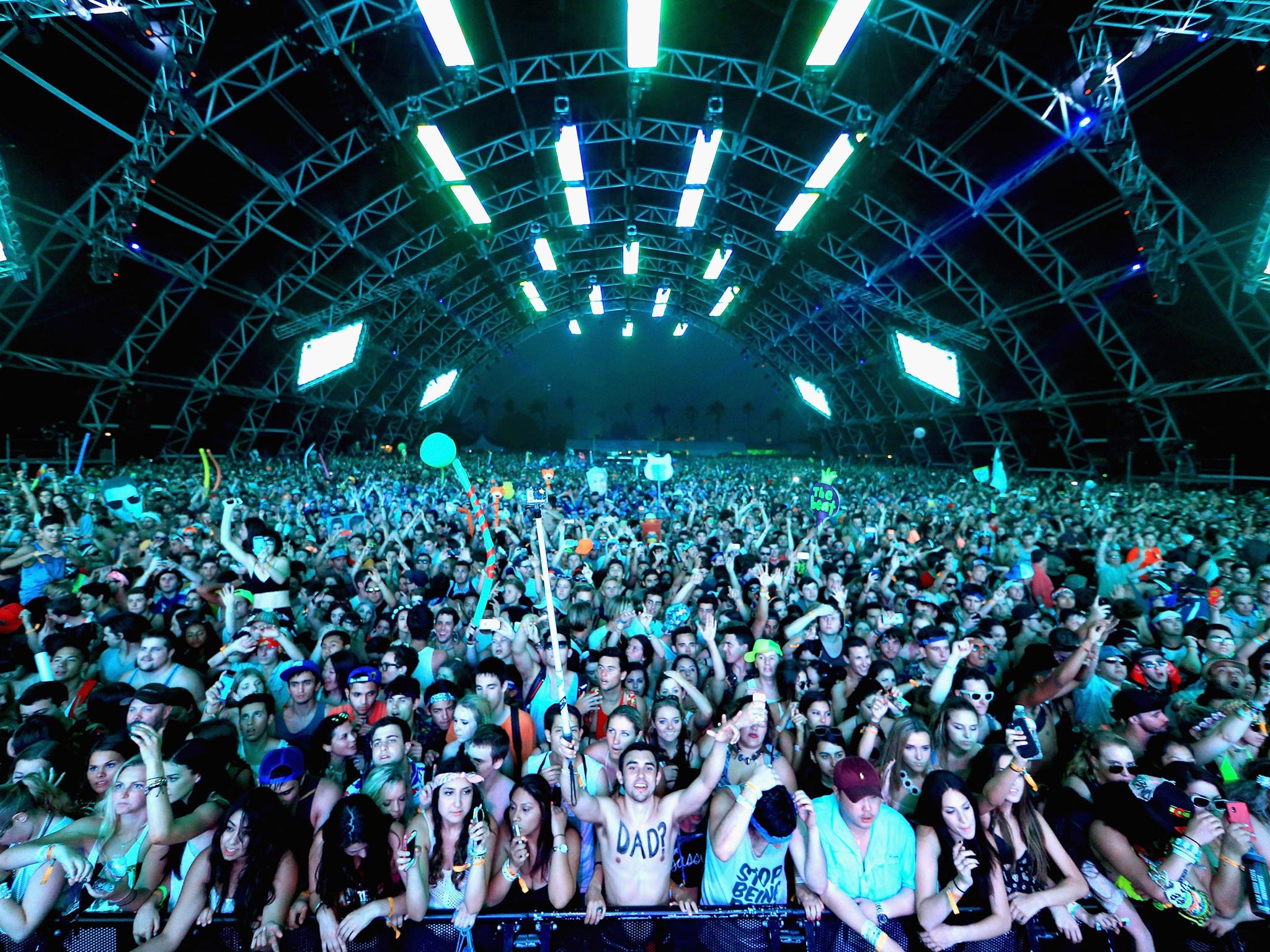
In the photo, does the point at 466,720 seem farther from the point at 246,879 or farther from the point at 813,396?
the point at 813,396

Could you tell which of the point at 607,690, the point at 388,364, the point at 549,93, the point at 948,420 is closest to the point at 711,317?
the point at 948,420

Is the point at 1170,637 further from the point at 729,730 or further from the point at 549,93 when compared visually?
the point at 549,93

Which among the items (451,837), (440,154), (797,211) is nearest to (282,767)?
(451,837)

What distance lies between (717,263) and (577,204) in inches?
275

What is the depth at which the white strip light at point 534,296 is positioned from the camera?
98.0 ft

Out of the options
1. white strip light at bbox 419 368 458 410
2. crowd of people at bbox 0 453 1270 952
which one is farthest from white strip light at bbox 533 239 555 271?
crowd of people at bbox 0 453 1270 952

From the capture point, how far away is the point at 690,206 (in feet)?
70.7

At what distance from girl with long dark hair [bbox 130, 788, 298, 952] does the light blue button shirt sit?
100.0 inches

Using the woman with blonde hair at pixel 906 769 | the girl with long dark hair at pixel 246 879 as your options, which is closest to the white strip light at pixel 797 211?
the woman with blonde hair at pixel 906 769

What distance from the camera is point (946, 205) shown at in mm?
16922

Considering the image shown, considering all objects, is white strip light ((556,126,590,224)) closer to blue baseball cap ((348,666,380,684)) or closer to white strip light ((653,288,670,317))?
white strip light ((653,288,670,317))

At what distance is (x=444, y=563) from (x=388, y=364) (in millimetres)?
24689

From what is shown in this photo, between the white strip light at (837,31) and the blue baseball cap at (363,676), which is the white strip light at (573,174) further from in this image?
the blue baseball cap at (363,676)

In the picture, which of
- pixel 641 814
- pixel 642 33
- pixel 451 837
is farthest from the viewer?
pixel 642 33
